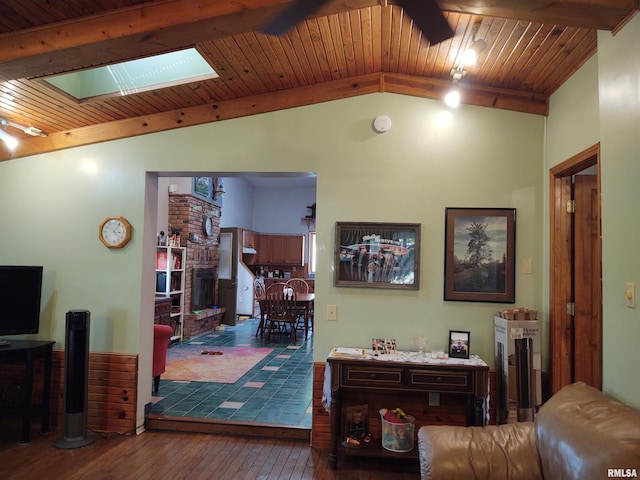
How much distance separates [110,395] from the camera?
130 inches

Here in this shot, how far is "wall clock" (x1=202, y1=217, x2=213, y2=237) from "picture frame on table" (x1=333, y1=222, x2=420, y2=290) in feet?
16.4

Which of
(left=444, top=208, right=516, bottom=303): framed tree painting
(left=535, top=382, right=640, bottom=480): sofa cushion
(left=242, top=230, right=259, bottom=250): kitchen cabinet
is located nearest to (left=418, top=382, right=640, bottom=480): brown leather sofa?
(left=535, top=382, right=640, bottom=480): sofa cushion

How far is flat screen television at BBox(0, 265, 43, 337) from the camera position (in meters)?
3.15

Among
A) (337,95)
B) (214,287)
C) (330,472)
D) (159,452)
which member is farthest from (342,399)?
(214,287)

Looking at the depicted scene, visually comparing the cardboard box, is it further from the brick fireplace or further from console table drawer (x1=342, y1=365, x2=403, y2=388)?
the brick fireplace

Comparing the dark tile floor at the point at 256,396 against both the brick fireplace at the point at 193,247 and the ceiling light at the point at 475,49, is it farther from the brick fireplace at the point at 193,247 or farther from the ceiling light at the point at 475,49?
the ceiling light at the point at 475,49

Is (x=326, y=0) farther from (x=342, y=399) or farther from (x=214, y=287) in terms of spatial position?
(x=214, y=287)

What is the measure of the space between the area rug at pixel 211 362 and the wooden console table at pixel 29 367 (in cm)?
154

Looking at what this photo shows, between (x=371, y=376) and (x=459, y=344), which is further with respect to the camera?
(x=459, y=344)

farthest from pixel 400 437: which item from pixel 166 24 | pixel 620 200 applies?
pixel 166 24

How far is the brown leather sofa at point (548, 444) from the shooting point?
1391 millimetres

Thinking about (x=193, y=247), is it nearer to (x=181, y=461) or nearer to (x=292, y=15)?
(x=181, y=461)

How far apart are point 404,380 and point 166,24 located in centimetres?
258

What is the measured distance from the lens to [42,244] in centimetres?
347
